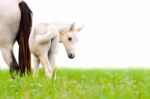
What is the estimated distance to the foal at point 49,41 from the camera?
9.89m

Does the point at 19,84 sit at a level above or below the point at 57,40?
below

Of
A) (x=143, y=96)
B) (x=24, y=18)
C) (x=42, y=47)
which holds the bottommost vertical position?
(x=143, y=96)

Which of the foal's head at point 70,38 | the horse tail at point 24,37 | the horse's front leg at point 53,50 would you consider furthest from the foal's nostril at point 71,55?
the horse tail at point 24,37

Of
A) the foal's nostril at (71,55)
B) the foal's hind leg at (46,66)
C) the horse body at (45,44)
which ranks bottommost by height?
the foal's hind leg at (46,66)

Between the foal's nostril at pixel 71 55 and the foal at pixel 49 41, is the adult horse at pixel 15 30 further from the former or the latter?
the foal's nostril at pixel 71 55

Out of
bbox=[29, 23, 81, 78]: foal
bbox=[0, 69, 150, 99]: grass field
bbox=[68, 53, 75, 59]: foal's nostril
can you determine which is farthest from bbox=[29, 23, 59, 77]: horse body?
bbox=[0, 69, 150, 99]: grass field

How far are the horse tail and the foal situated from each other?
468 millimetres

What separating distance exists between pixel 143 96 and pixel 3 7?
218 inches

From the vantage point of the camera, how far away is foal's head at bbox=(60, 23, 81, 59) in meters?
10.1

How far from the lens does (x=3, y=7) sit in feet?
36.3

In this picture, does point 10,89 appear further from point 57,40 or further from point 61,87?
point 57,40

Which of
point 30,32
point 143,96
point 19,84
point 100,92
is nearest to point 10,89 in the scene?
point 19,84

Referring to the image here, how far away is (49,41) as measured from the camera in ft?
32.7

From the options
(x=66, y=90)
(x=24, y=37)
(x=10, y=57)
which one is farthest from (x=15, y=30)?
(x=66, y=90)
